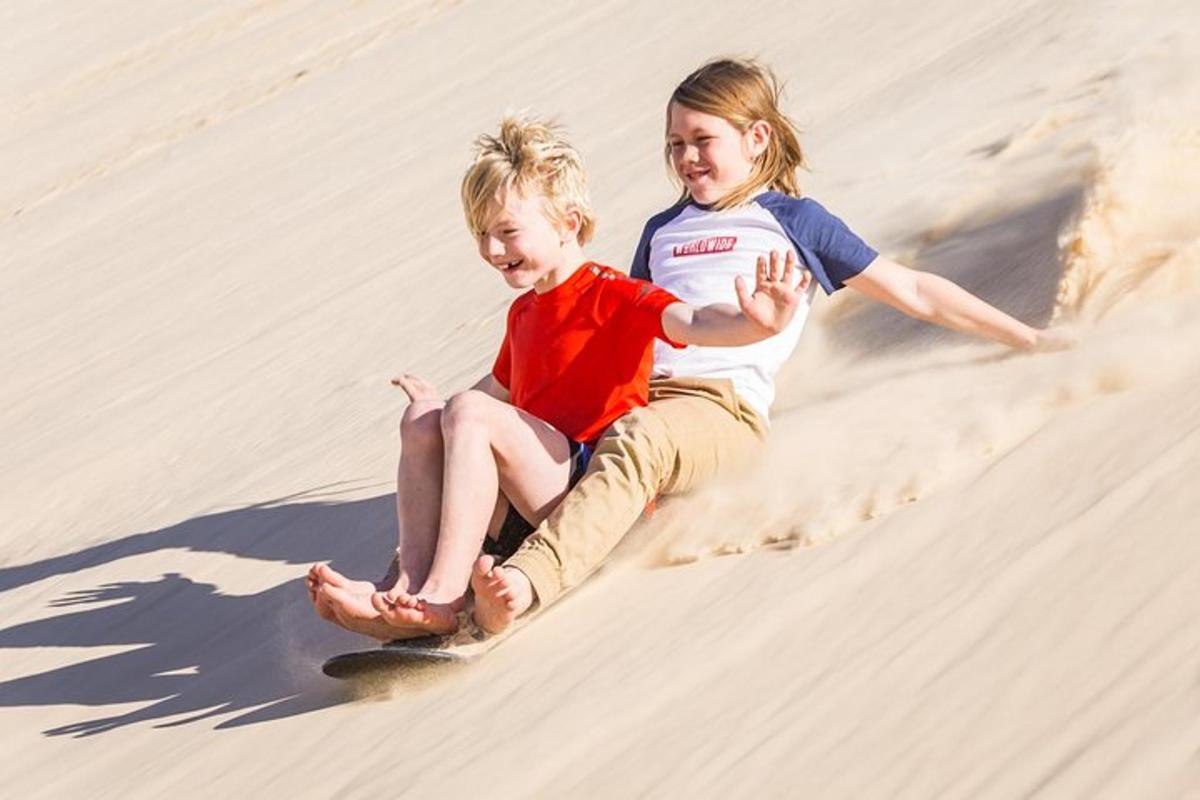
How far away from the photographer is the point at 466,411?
12.8 feet

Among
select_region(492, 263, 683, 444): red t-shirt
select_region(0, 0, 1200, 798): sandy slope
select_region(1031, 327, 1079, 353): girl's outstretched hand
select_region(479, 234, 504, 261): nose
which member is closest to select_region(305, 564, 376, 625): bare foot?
select_region(0, 0, 1200, 798): sandy slope

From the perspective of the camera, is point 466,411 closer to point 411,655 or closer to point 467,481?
point 467,481

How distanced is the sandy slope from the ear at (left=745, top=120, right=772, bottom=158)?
0.61 meters

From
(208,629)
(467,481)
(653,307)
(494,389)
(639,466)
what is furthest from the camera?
(208,629)

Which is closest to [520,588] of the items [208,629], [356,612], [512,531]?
[356,612]

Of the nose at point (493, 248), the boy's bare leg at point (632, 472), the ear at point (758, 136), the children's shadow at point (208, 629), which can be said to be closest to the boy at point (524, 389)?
Result: the nose at point (493, 248)

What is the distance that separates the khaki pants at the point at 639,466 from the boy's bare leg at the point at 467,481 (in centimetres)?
11

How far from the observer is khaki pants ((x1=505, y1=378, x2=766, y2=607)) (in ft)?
12.7

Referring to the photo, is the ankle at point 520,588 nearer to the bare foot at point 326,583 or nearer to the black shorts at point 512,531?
the bare foot at point 326,583

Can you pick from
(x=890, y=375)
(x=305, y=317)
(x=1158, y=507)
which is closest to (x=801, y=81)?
(x=305, y=317)

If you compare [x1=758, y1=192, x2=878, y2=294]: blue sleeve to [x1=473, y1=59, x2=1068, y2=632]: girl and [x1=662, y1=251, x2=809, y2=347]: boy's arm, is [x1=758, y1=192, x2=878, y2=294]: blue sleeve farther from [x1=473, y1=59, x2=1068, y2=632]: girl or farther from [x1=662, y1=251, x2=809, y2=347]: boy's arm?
Result: [x1=662, y1=251, x2=809, y2=347]: boy's arm

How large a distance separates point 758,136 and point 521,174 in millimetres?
699

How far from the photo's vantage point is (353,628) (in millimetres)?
3889

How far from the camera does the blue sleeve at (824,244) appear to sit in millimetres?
4367
